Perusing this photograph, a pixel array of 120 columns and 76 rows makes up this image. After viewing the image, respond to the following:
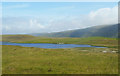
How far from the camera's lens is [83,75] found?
926 inches

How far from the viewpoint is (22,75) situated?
23922mm

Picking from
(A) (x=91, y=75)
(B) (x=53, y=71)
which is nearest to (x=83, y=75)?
(A) (x=91, y=75)

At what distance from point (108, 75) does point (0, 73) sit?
736 inches

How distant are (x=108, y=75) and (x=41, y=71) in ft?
38.9

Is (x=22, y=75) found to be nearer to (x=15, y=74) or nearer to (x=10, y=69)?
(x=15, y=74)

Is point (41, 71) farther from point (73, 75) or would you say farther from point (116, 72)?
point (116, 72)

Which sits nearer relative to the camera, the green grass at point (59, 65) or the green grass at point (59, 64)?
the green grass at point (59, 65)

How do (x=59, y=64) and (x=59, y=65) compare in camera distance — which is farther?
(x=59, y=64)

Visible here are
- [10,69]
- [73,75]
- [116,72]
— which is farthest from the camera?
[10,69]

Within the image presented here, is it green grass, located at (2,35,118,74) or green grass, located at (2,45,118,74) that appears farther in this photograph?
green grass, located at (2,35,118,74)

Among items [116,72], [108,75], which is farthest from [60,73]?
[116,72]

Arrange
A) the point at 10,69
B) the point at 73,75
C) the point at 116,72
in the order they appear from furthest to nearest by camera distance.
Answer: the point at 10,69, the point at 116,72, the point at 73,75

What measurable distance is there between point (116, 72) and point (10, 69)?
65.0 feet

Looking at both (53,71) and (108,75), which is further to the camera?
(53,71)
